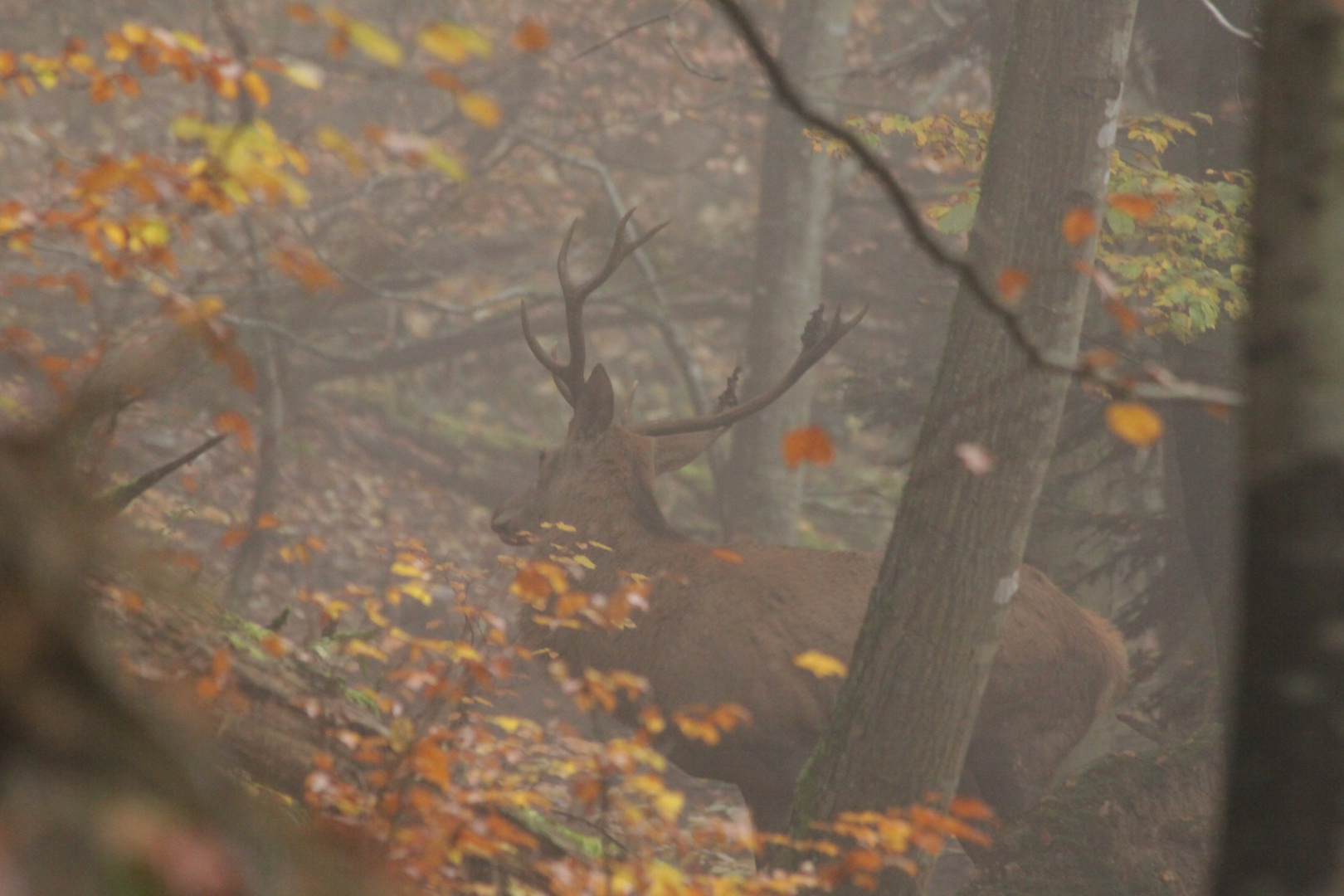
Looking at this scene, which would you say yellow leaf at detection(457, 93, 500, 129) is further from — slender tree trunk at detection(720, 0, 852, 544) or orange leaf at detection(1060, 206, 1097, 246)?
slender tree trunk at detection(720, 0, 852, 544)

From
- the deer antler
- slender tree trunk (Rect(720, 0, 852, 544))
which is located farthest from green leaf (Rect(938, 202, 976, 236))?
slender tree trunk (Rect(720, 0, 852, 544))

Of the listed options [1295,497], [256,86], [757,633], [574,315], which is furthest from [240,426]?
[574,315]

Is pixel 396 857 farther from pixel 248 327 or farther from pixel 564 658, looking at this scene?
pixel 248 327

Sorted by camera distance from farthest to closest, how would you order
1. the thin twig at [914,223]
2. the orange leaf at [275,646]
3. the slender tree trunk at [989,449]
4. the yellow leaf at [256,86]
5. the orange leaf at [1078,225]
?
the slender tree trunk at [989,449], the orange leaf at [275,646], the yellow leaf at [256,86], the orange leaf at [1078,225], the thin twig at [914,223]

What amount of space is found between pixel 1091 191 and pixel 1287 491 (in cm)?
440

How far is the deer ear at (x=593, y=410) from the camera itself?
26.4 ft

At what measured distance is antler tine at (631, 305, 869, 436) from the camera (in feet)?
25.4

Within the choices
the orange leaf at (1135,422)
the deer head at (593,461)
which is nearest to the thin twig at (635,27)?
the deer head at (593,461)

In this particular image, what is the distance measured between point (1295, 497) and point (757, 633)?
5609 millimetres

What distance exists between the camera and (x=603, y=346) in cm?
2067

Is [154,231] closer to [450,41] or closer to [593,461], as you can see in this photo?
[450,41]

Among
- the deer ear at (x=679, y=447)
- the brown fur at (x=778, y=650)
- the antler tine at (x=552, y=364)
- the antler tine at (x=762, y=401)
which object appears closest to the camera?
the brown fur at (x=778, y=650)

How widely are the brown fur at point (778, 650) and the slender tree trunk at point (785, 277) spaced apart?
189 inches

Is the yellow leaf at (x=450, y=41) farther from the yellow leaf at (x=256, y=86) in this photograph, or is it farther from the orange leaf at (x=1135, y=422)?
the orange leaf at (x=1135, y=422)
